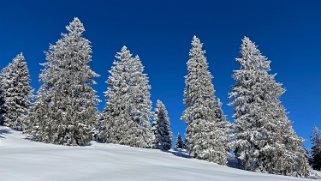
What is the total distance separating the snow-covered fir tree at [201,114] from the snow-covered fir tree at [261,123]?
2.16m

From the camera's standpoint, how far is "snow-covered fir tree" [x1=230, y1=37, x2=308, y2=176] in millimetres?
26375

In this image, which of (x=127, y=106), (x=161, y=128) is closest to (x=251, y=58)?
(x=127, y=106)

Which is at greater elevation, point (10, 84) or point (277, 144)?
point (10, 84)

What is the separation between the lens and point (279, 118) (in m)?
27.9

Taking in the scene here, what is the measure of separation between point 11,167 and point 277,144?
21675 millimetres

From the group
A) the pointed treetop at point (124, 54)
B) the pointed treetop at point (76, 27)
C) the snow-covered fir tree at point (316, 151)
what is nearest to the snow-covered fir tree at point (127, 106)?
the pointed treetop at point (124, 54)

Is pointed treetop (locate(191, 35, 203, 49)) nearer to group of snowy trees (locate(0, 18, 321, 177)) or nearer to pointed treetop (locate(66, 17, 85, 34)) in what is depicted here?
group of snowy trees (locate(0, 18, 321, 177))

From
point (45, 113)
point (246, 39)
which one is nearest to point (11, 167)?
point (45, 113)

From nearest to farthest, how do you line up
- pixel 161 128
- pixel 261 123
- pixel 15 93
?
pixel 261 123
pixel 15 93
pixel 161 128

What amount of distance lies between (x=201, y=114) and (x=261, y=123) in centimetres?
595

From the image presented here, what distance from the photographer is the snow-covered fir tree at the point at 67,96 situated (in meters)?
26.6

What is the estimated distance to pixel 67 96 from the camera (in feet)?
92.1

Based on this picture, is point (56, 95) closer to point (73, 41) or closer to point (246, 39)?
point (73, 41)

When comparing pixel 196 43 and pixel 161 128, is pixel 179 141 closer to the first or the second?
pixel 161 128
